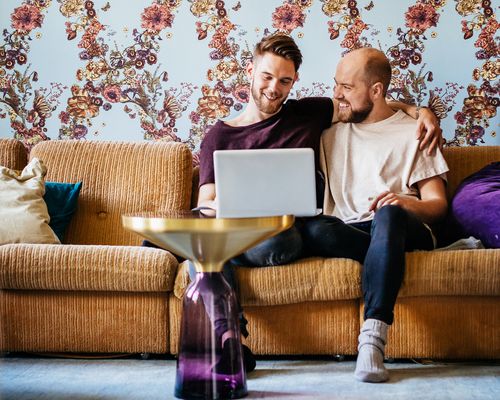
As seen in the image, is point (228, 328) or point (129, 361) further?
point (129, 361)

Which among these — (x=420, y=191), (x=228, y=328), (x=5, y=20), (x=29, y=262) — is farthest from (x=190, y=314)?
(x=5, y=20)

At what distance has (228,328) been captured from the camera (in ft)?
6.31

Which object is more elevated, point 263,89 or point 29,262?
point 263,89

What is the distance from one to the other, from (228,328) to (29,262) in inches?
32.7

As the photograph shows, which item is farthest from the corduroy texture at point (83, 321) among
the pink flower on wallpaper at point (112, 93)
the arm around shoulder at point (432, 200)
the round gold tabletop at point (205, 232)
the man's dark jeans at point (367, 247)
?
the pink flower on wallpaper at point (112, 93)

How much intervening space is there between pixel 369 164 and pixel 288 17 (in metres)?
0.87

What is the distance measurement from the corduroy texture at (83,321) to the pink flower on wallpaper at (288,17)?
1350mm

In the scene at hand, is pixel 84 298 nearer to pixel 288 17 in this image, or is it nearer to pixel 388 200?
pixel 388 200

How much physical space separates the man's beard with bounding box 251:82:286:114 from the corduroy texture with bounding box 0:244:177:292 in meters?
0.68

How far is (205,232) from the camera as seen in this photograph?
1.80 meters

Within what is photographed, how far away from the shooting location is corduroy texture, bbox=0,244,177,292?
2.44 meters

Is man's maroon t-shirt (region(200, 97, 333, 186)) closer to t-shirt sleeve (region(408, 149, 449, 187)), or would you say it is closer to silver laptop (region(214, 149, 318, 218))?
t-shirt sleeve (region(408, 149, 449, 187))

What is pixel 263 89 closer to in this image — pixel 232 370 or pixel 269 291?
pixel 269 291

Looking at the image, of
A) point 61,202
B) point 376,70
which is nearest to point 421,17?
point 376,70
